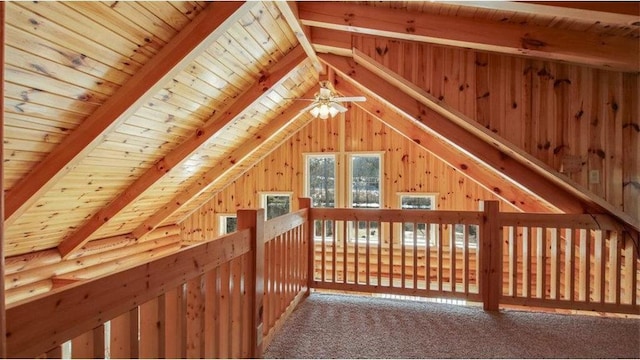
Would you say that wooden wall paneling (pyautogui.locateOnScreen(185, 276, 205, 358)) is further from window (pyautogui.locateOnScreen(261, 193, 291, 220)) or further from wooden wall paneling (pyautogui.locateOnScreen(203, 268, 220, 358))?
window (pyautogui.locateOnScreen(261, 193, 291, 220))

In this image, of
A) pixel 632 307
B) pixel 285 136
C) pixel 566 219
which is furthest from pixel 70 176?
pixel 632 307

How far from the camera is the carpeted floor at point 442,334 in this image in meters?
2.05

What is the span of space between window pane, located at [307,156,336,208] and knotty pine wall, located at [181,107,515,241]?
0.17 metres

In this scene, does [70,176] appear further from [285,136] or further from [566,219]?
[566,219]

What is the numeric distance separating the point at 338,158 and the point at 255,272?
4.02 metres

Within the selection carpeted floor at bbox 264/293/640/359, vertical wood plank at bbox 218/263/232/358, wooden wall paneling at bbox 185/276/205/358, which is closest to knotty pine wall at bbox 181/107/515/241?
carpeted floor at bbox 264/293/640/359

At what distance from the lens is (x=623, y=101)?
2107 millimetres

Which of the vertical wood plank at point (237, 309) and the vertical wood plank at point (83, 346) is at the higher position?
the vertical wood plank at point (83, 346)

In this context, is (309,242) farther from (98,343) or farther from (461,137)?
(98,343)

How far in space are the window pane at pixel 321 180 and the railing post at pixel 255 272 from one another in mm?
3938

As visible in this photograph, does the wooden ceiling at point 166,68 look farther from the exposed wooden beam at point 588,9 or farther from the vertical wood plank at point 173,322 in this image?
the vertical wood plank at point 173,322

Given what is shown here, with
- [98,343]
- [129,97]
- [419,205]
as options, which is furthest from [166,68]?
[419,205]

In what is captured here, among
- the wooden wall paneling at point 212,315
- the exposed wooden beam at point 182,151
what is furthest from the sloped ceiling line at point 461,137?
the wooden wall paneling at point 212,315

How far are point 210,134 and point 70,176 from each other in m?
1.28
